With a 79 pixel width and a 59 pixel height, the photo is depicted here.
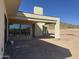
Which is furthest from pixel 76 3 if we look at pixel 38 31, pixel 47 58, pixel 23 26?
pixel 47 58

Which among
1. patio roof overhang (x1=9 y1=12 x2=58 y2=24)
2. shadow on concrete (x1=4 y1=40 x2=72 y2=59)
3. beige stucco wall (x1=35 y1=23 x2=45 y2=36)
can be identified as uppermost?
patio roof overhang (x1=9 y1=12 x2=58 y2=24)

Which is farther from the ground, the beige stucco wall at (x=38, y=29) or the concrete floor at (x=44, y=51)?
the beige stucco wall at (x=38, y=29)

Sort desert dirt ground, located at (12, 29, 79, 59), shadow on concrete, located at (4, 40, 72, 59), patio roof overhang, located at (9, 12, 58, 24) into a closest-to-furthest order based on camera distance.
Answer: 1. shadow on concrete, located at (4, 40, 72, 59)
2. desert dirt ground, located at (12, 29, 79, 59)
3. patio roof overhang, located at (9, 12, 58, 24)

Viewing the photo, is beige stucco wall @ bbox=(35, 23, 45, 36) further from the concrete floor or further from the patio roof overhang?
the concrete floor

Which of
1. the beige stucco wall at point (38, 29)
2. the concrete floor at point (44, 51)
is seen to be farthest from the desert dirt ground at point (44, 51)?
the beige stucco wall at point (38, 29)

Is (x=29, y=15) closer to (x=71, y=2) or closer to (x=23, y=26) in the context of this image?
(x=23, y=26)

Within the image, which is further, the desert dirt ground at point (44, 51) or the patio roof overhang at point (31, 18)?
the patio roof overhang at point (31, 18)

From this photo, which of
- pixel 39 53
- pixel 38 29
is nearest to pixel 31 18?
pixel 38 29

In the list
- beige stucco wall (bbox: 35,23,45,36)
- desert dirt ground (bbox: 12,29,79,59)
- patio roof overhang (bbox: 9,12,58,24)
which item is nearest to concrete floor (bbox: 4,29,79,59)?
desert dirt ground (bbox: 12,29,79,59)

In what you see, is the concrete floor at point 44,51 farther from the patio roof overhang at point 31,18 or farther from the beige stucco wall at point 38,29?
the beige stucco wall at point 38,29

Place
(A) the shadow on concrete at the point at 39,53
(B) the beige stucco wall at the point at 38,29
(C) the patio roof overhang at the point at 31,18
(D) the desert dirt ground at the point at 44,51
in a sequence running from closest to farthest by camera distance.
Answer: (A) the shadow on concrete at the point at 39,53 < (D) the desert dirt ground at the point at 44,51 < (C) the patio roof overhang at the point at 31,18 < (B) the beige stucco wall at the point at 38,29

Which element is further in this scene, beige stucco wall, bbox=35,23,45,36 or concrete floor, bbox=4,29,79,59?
beige stucco wall, bbox=35,23,45,36

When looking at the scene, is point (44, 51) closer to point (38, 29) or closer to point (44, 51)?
point (44, 51)

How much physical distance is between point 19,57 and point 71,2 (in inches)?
2270
